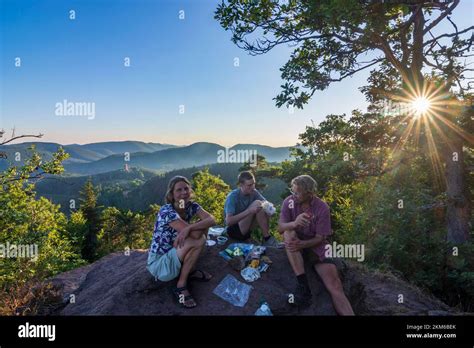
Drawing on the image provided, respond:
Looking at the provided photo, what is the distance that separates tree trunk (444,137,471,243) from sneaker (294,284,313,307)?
7.01m

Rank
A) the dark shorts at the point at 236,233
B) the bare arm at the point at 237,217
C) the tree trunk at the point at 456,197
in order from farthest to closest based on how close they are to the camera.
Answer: the tree trunk at the point at 456,197, the dark shorts at the point at 236,233, the bare arm at the point at 237,217

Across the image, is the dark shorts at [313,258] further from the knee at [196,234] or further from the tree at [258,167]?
the tree at [258,167]

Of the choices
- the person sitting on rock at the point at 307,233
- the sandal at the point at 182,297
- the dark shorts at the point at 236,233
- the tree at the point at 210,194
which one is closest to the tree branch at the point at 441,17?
the person sitting on rock at the point at 307,233

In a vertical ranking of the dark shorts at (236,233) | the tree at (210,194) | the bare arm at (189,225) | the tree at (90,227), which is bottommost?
the tree at (90,227)

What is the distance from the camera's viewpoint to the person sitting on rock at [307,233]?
510 centimetres

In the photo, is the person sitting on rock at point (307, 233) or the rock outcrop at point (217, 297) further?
the person sitting on rock at point (307, 233)

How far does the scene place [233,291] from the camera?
16.8 feet

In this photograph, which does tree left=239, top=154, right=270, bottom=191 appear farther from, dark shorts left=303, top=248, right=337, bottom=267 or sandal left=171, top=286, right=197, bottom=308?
sandal left=171, top=286, right=197, bottom=308

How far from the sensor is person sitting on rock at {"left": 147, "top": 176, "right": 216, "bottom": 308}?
480cm

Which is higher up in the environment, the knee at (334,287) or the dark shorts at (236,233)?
the dark shorts at (236,233)
